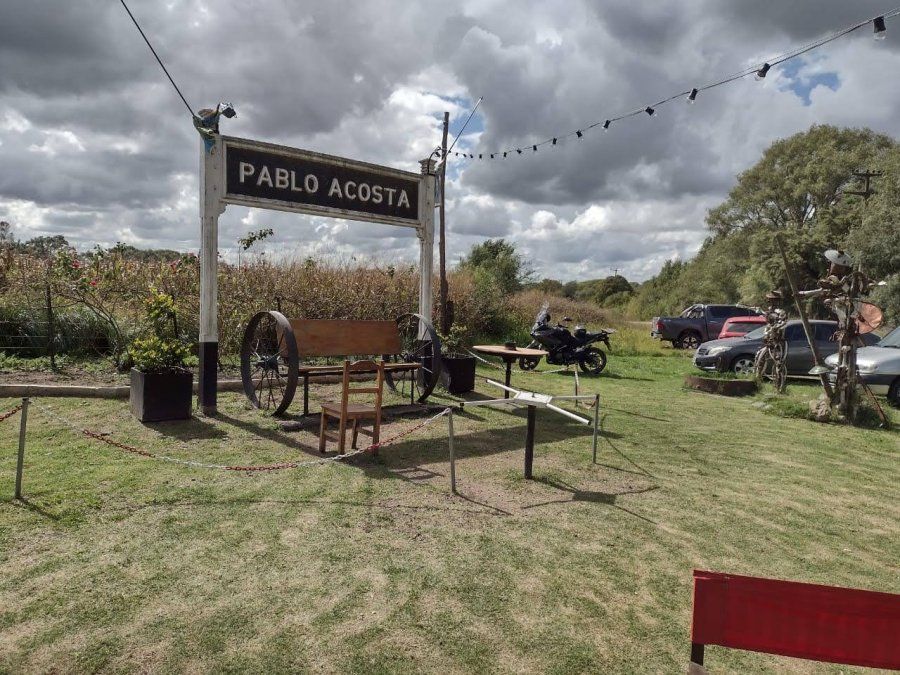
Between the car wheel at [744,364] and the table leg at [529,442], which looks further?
the car wheel at [744,364]

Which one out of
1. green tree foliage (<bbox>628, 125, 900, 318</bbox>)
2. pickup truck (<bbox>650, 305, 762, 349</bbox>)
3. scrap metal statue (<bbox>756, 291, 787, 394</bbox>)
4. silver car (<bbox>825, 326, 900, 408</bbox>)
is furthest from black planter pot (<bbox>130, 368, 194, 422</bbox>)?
green tree foliage (<bbox>628, 125, 900, 318</bbox>)

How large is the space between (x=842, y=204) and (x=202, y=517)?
40905mm

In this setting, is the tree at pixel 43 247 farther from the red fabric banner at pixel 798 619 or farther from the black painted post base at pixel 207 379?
the red fabric banner at pixel 798 619

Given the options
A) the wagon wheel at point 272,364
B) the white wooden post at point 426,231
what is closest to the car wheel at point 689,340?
the white wooden post at point 426,231

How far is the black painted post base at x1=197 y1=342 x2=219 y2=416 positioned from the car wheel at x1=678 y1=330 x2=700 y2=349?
18.1 m

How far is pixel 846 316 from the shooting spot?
8336mm

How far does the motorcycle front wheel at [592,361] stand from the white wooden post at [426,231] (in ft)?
17.1

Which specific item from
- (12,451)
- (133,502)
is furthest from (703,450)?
(12,451)

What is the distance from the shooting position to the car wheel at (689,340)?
21578mm

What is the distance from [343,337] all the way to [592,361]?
7.34 metres

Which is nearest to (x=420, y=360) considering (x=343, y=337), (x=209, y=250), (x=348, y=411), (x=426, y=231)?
(x=343, y=337)

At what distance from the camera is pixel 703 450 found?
21.6 feet

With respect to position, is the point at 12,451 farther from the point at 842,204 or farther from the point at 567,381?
the point at 842,204

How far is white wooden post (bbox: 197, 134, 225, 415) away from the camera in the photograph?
7.07 meters
